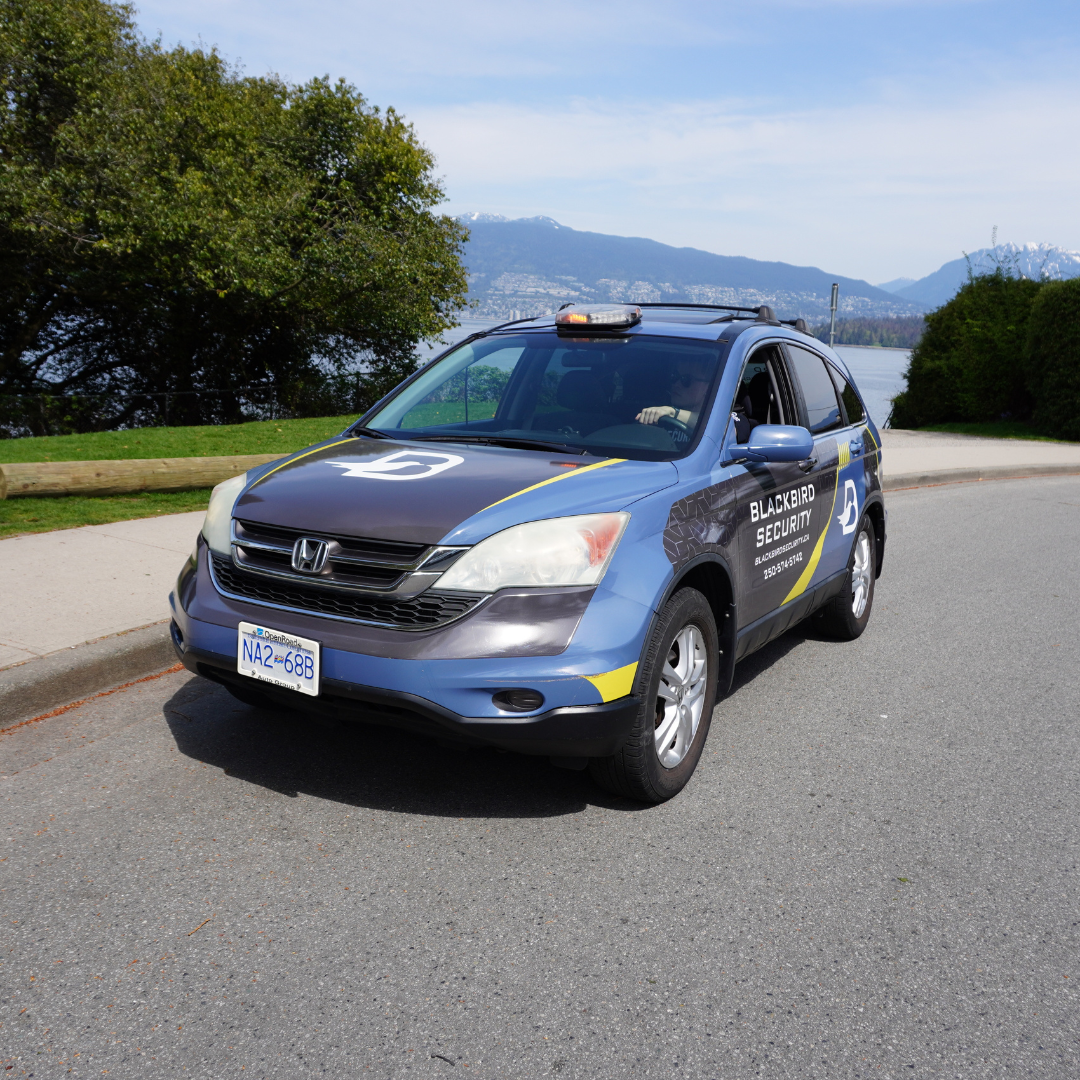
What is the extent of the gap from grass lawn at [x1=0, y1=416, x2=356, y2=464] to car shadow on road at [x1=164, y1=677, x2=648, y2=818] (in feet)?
23.9

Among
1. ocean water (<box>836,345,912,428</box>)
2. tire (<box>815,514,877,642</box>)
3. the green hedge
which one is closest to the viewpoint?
tire (<box>815,514,877,642</box>)

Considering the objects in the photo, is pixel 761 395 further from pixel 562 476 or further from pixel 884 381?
pixel 884 381

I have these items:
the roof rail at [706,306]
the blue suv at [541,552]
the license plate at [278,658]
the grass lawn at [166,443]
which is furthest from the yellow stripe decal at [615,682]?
the grass lawn at [166,443]

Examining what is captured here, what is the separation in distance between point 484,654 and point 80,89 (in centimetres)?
1657

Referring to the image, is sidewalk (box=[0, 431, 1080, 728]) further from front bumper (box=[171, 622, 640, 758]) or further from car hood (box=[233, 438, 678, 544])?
front bumper (box=[171, 622, 640, 758])

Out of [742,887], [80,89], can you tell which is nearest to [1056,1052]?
[742,887]

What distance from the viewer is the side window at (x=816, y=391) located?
5312mm

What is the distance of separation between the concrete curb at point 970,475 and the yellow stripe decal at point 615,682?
11.2 meters

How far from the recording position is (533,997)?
266 centimetres

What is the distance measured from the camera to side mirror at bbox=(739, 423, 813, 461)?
421cm


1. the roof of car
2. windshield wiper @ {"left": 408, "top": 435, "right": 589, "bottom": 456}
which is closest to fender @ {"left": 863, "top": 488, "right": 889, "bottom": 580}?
the roof of car

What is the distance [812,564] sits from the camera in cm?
521

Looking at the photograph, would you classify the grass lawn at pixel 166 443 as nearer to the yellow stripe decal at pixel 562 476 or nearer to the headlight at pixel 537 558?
the yellow stripe decal at pixel 562 476

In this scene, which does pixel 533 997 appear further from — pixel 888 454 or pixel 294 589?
pixel 888 454
